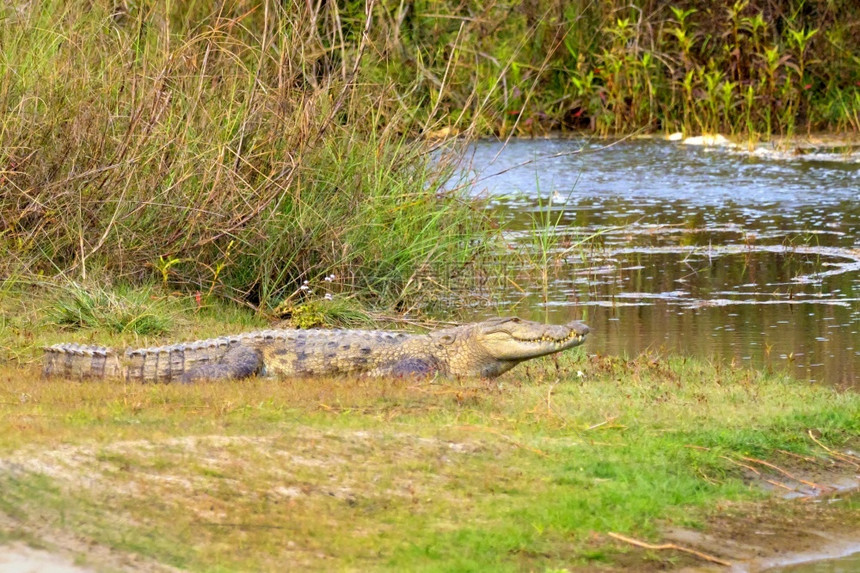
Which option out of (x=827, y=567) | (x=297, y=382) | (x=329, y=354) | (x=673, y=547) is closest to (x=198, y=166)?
(x=329, y=354)

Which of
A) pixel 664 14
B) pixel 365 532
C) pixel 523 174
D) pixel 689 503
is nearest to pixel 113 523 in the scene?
pixel 365 532

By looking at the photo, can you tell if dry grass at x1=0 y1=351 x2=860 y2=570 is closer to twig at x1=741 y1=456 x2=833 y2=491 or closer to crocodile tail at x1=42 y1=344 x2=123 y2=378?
twig at x1=741 y1=456 x2=833 y2=491

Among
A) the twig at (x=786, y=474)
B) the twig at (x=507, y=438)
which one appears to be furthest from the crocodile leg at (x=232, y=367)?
the twig at (x=786, y=474)

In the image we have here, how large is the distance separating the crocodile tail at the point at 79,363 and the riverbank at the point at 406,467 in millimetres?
207

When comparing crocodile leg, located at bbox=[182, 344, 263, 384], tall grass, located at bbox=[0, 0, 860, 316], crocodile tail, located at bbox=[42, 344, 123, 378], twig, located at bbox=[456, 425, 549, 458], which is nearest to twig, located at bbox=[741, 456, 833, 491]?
twig, located at bbox=[456, 425, 549, 458]

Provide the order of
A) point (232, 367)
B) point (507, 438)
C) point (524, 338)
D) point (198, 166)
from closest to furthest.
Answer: point (507, 438), point (232, 367), point (524, 338), point (198, 166)

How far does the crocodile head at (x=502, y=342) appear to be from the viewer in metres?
7.04

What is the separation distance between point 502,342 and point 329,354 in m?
0.94

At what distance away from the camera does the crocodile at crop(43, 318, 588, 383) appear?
6.79 meters

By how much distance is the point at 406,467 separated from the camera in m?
4.97

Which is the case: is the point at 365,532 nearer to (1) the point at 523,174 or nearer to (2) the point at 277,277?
(2) the point at 277,277

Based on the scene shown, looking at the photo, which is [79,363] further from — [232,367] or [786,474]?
[786,474]

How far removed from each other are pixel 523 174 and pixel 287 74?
767cm

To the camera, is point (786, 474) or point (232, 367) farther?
point (232, 367)
